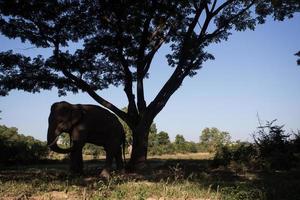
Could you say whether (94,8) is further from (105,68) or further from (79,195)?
(79,195)

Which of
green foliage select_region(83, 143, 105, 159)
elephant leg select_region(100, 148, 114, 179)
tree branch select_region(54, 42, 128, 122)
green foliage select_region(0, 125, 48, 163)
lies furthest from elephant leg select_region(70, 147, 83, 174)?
green foliage select_region(83, 143, 105, 159)

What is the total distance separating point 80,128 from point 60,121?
0.72 meters

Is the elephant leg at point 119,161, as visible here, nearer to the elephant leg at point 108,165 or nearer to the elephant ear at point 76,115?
the elephant leg at point 108,165

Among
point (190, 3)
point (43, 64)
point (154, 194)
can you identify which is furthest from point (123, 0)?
point (154, 194)

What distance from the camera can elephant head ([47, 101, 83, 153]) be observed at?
14398 millimetres

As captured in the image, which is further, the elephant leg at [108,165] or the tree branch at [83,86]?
the tree branch at [83,86]

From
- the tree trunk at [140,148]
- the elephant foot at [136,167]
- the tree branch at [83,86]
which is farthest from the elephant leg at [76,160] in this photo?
the tree branch at [83,86]

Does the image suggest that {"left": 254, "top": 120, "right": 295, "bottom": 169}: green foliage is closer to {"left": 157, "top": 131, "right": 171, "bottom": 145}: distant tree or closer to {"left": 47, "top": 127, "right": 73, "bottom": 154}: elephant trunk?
{"left": 47, "top": 127, "right": 73, "bottom": 154}: elephant trunk

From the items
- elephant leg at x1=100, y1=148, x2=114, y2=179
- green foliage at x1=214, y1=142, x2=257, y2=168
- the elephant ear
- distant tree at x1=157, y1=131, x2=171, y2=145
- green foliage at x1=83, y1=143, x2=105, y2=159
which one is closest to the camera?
elephant leg at x1=100, y1=148, x2=114, y2=179

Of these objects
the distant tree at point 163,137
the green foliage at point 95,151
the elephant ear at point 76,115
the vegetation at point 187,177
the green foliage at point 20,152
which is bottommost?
the vegetation at point 187,177

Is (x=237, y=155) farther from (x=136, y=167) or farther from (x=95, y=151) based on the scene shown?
(x=95, y=151)

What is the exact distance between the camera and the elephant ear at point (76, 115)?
14.6 meters

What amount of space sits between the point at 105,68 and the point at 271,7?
8118 mm

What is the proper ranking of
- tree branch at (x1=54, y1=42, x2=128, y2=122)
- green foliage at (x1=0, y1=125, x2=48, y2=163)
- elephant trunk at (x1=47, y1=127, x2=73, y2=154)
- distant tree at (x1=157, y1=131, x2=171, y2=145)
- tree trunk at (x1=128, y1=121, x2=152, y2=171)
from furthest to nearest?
1. distant tree at (x1=157, y1=131, x2=171, y2=145)
2. green foliage at (x1=0, y1=125, x2=48, y2=163)
3. tree branch at (x1=54, y1=42, x2=128, y2=122)
4. tree trunk at (x1=128, y1=121, x2=152, y2=171)
5. elephant trunk at (x1=47, y1=127, x2=73, y2=154)
